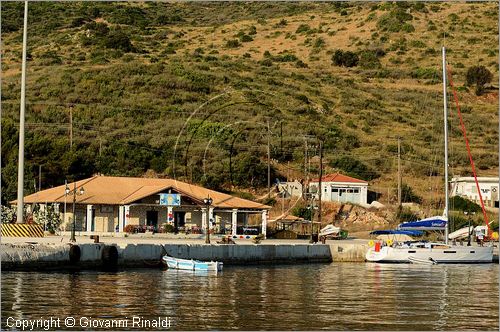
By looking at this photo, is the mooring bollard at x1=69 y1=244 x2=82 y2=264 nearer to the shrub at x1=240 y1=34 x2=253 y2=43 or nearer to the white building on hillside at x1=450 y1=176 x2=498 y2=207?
the white building on hillside at x1=450 y1=176 x2=498 y2=207

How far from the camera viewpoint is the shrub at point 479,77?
125188 millimetres

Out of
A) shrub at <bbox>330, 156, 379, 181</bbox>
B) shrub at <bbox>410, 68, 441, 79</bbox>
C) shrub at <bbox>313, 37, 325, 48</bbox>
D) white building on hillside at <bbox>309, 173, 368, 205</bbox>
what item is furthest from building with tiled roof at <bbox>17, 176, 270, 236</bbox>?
shrub at <bbox>313, 37, 325, 48</bbox>

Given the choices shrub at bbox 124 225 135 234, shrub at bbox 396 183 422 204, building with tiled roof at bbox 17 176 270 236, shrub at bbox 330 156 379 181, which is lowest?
shrub at bbox 124 225 135 234

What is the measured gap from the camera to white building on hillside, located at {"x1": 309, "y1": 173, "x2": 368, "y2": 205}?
3204 inches

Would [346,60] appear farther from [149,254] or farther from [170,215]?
[149,254]

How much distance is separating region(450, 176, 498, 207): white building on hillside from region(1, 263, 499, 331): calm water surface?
37846mm

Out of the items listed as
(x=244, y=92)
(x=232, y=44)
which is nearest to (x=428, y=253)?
(x=244, y=92)

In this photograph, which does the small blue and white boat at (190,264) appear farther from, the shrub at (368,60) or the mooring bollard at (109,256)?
the shrub at (368,60)

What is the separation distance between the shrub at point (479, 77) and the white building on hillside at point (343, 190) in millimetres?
47881

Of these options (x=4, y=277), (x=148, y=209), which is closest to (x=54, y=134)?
(x=148, y=209)

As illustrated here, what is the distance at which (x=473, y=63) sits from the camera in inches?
5349

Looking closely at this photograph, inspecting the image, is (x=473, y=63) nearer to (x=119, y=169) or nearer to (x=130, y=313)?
(x=119, y=169)

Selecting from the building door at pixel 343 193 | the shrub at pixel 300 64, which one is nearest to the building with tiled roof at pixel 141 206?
the building door at pixel 343 193

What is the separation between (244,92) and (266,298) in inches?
3164
